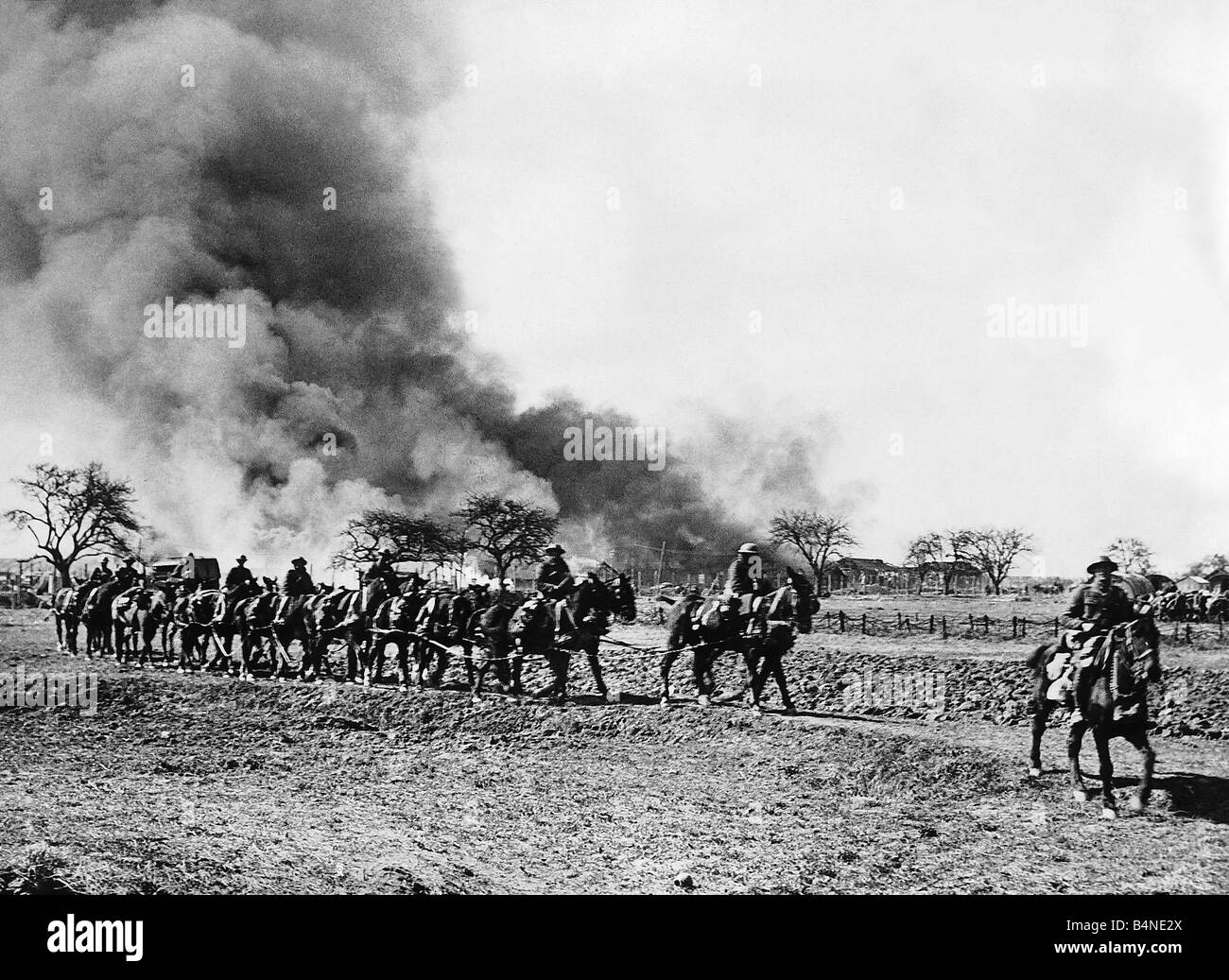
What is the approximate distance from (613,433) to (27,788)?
17.6ft

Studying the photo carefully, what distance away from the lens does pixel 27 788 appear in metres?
6.95

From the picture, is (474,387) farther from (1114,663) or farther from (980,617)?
(1114,663)

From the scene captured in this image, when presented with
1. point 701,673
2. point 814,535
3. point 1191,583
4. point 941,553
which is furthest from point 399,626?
point 1191,583

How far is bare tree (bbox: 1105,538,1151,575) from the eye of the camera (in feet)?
20.4

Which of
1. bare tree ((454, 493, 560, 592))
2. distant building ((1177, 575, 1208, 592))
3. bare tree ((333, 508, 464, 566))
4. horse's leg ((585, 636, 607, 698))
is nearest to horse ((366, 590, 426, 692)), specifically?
bare tree ((333, 508, 464, 566))

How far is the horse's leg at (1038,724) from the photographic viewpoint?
5875 millimetres

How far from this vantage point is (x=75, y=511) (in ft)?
27.1

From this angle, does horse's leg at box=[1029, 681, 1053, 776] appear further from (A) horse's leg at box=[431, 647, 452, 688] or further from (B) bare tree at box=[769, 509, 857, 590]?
(A) horse's leg at box=[431, 647, 452, 688]

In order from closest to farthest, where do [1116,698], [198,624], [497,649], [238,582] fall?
[1116,698]
[497,649]
[238,582]
[198,624]

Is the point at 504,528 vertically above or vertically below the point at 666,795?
above

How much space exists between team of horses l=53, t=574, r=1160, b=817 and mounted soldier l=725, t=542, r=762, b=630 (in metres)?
0.03

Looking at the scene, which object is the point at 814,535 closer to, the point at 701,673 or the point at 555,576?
the point at 701,673

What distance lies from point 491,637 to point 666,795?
7.10 feet
